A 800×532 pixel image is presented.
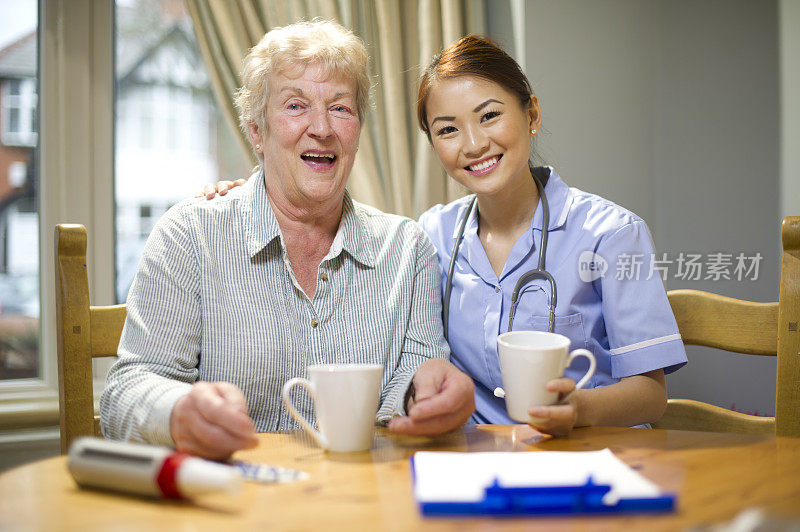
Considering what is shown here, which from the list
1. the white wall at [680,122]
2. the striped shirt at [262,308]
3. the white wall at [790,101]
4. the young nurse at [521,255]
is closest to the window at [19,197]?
the striped shirt at [262,308]

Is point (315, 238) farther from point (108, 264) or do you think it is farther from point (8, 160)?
point (8, 160)

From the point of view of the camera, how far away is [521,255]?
4.88 ft

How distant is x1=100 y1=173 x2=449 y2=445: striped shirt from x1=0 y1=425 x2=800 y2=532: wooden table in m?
0.24

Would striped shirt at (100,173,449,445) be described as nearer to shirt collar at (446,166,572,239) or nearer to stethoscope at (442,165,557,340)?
stethoscope at (442,165,557,340)

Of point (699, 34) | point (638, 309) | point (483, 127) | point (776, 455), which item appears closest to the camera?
point (776, 455)

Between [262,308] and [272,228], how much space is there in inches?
6.4

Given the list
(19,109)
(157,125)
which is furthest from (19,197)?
(157,125)

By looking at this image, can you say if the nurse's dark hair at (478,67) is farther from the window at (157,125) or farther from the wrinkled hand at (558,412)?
the window at (157,125)

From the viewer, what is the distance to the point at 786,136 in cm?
225

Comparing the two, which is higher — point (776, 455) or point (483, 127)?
point (483, 127)

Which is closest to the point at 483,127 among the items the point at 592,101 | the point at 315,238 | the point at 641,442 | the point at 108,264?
the point at 315,238

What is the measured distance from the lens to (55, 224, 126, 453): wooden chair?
129 centimetres

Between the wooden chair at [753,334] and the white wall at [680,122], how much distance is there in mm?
1018

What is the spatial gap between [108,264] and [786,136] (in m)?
2.36
